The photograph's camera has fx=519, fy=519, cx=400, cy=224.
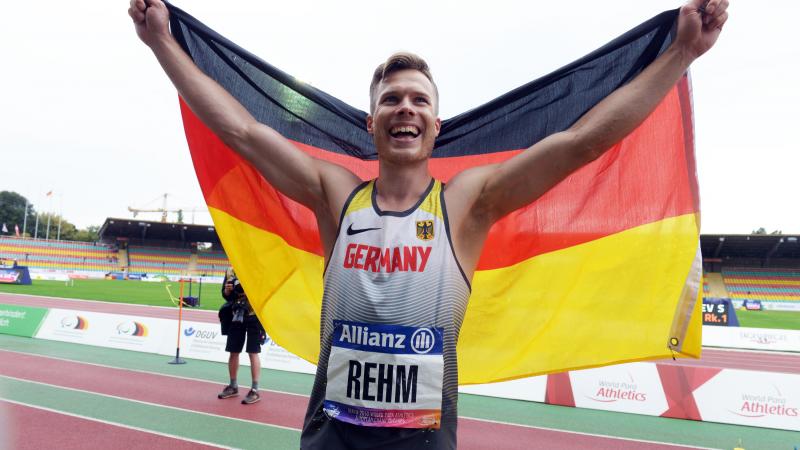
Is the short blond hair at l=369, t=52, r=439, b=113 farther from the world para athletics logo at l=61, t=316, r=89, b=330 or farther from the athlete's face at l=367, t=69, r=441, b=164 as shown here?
the world para athletics logo at l=61, t=316, r=89, b=330

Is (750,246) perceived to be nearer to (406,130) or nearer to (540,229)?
(540,229)

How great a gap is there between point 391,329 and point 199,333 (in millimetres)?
9677

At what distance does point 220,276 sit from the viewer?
168ft

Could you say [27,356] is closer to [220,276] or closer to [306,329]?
[306,329]

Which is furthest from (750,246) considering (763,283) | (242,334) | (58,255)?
(58,255)

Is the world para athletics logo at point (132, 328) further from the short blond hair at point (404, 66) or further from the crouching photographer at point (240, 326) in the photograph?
the short blond hair at point (404, 66)

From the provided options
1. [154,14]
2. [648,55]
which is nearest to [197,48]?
[154,14]

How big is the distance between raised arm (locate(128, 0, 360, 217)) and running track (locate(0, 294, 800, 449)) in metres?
4.23

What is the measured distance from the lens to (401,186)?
194cm

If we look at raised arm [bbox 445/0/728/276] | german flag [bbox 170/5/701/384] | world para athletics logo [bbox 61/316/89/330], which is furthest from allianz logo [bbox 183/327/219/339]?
raised arm [bbox 445/0/728/276]

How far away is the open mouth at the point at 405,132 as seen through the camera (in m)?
1.90

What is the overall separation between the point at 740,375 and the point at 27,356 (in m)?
11.9

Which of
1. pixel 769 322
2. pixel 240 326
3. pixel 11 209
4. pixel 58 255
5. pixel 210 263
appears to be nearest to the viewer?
pixel 240 326

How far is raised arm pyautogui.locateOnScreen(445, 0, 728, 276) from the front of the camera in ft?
5.92
